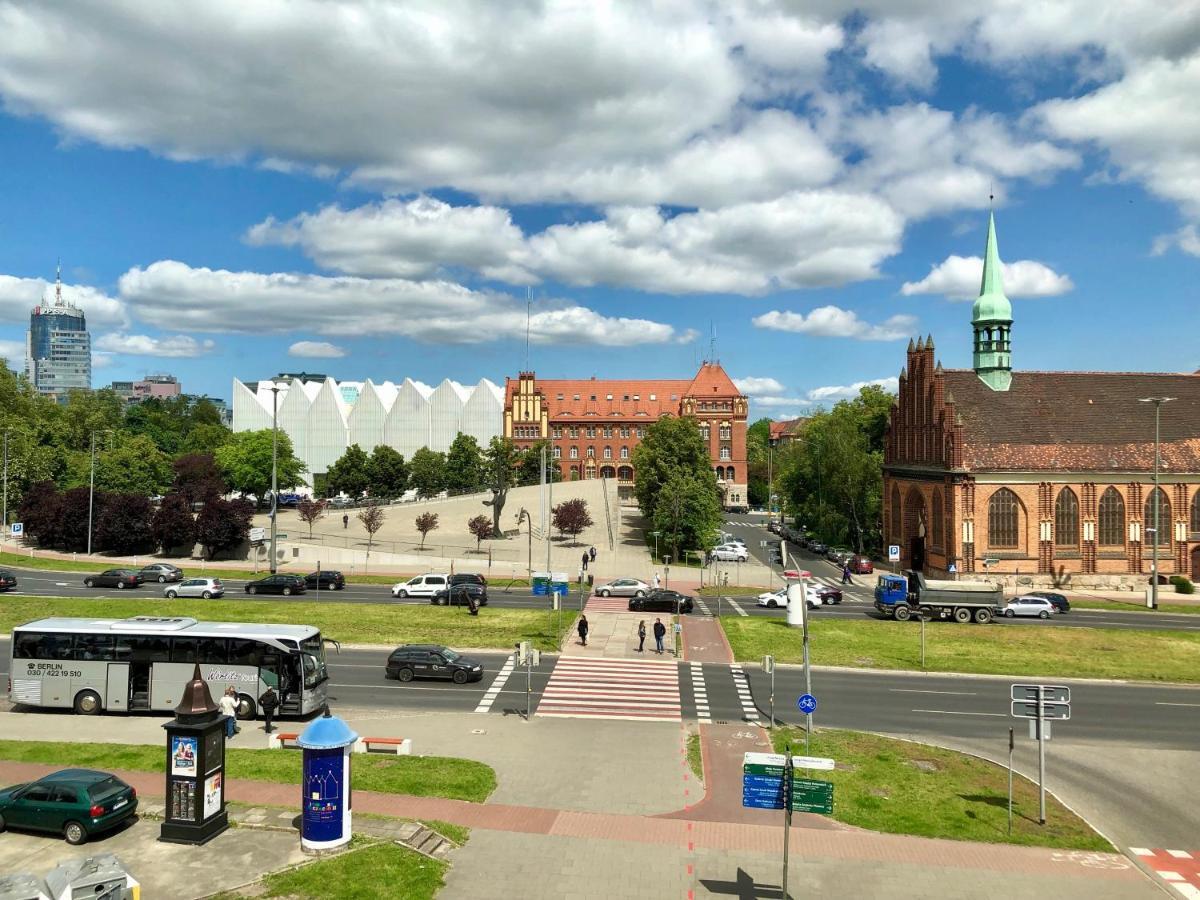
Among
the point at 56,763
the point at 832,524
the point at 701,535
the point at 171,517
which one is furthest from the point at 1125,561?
the point at 171,517

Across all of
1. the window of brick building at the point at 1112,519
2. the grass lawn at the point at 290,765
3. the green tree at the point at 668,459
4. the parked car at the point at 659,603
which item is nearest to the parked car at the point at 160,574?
the parked car at the point at 659,603

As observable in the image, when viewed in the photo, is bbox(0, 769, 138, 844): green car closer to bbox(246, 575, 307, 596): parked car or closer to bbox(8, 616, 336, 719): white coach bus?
bbox(8, 616, 336, 719): white coach bus

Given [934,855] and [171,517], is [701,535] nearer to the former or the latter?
[171,517]

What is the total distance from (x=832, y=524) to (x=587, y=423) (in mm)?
53872

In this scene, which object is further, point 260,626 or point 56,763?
point 260,626

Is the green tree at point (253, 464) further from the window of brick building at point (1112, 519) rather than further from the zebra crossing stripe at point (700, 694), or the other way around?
the window of brick building at point (1112, 519)

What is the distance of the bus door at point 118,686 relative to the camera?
25.8m

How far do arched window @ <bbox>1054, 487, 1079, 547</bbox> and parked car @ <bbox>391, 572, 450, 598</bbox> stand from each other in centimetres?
4297

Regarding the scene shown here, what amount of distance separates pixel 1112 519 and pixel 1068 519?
324 centimetres

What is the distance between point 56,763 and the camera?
2011cm

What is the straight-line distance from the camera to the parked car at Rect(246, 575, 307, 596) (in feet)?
160

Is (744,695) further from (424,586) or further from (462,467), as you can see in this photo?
(462,467)

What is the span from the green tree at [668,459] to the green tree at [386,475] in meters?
39.2

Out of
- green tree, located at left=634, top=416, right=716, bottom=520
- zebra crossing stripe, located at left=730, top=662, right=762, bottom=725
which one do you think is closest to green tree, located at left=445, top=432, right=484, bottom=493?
green tree, located at left=634, top=416, right=716, bottom=520
